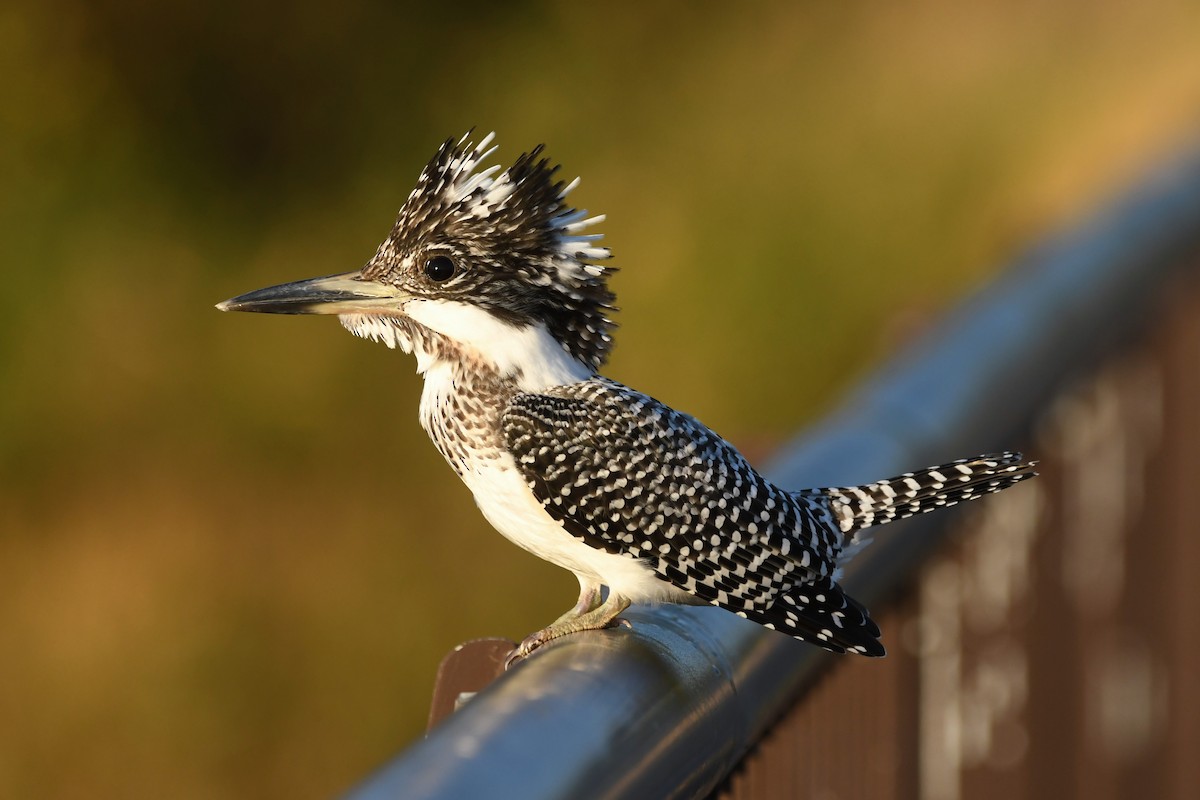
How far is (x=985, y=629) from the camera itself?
314 cm

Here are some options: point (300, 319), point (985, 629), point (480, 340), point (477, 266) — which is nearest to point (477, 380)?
point (480, 340)

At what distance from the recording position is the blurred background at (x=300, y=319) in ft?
20.4

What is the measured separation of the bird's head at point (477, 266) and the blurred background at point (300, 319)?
345 cm

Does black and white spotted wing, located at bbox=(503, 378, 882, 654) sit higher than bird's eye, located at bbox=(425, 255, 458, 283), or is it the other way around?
bird's eye, located at bbox=(425, 255, 458, 283)

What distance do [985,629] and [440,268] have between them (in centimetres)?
138

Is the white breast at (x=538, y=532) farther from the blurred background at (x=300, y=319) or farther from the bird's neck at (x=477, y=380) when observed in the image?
the blurred background at (x=300, y=319)

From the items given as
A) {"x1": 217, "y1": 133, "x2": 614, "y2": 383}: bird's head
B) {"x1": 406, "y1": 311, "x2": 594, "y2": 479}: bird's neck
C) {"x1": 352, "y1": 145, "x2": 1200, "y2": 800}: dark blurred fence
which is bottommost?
{"x1": 352, "y1": 145, "x2": 1200, "y2": 800}: dark blurred fence

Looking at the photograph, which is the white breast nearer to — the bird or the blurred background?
the bird

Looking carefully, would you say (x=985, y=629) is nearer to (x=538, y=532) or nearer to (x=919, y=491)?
(x=919, y=491)

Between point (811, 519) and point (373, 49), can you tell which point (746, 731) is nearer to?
point (811, 519)

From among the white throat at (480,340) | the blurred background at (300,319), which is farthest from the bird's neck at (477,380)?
the blurred background at (300,319)

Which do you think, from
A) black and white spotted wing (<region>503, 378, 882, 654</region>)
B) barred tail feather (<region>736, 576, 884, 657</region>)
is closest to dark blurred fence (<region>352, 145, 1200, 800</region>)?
barred tail feather (<region>736, 576, 884, 657</region>)

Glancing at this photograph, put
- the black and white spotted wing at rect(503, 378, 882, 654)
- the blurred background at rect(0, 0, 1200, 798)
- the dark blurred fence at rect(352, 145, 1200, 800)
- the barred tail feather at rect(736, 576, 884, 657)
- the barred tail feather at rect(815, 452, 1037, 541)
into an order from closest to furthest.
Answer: the dark blurred fence at rect(352, 145, 1200, 800)
the barred tail feather at rect(736, 576, 884, 657)
the black and white spotted wing at rect(503, 378, 882, 654)
the barred tail feather at rect(815, 452, 1037, 541)
the blurred background at rect(0, 0, 1200, 798)

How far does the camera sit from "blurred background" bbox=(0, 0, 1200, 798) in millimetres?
6207
